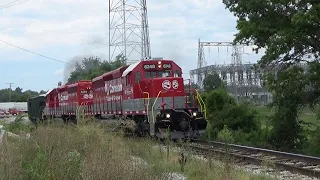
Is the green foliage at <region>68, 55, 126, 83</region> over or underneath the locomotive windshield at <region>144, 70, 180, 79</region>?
over

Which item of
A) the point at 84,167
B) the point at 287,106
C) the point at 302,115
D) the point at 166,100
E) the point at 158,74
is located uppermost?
the point at 158,74

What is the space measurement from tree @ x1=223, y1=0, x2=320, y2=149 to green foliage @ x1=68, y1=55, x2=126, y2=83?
128 ft

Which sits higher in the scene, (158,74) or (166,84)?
(158,74)

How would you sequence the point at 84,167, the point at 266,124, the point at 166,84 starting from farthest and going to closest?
the point at 266,124
the point at 166,84
the point at 84,167

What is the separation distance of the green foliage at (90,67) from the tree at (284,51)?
128 ft

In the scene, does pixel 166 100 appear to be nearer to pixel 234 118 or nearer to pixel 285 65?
pixel 285 65

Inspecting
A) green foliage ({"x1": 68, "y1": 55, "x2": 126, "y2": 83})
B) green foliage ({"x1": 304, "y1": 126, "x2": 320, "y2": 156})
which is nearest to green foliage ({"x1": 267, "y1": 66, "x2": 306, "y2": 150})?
green foliage ({"x1": 304, "y1": 126, "x2": 320, "y2": 156})

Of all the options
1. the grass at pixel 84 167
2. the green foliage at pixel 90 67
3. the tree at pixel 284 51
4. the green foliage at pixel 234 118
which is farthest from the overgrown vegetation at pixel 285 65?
the green foliage at pixel 90 67

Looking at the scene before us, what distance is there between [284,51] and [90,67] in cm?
6206

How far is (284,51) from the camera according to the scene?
19.3 meters

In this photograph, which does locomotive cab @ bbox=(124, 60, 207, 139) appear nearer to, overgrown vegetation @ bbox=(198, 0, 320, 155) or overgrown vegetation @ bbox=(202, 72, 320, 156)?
overgrown vegetation @ bbox=(202, 72, 320, 156)

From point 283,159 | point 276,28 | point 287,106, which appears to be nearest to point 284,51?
point 276,28

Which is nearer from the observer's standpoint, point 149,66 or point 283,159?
point 283,159

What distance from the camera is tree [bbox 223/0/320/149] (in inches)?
734
